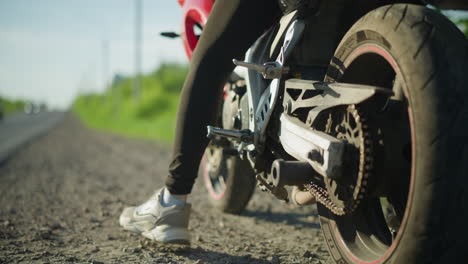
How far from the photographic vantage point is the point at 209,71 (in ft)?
6.37

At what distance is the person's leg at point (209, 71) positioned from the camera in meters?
1.88

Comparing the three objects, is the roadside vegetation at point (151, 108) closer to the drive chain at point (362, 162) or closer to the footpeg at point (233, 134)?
the footpeg at point (233, 134)

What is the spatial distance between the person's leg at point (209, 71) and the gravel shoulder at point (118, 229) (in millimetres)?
388

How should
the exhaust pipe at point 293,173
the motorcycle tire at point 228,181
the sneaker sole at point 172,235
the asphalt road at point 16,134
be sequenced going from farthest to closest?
the asphalt road at point 16,134 → the motorcycle tire at point 228,181 → the sneaker sole at point 172,235 → the exhaust pipe at point 293,173

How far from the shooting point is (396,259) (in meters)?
1.24

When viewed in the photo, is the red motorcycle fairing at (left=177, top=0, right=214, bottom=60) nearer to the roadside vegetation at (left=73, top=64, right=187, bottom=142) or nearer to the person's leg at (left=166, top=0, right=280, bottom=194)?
the person's leg at (left=166, top=0, right=280, bottom=194)

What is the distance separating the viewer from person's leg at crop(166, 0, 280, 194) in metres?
1.88

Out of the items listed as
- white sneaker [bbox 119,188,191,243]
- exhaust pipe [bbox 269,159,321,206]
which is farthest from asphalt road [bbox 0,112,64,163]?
exhaust pipe [bbox 269,159,321,206]

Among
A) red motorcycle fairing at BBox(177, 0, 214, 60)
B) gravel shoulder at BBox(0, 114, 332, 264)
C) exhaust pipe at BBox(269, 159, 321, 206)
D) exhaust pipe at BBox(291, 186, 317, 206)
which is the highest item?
red motorcycle fairing at BBox(177, 0, 214, 60)

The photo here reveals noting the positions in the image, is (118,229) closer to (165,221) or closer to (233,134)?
(165,221)

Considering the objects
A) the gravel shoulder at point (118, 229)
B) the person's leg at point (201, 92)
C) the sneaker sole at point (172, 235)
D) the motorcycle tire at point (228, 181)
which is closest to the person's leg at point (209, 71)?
the person's leg at point (201, 92)

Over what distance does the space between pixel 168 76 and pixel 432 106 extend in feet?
95.0

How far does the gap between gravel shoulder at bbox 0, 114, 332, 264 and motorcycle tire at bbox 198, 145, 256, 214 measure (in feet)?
0.27

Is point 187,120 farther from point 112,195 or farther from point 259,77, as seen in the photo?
point 112,195
